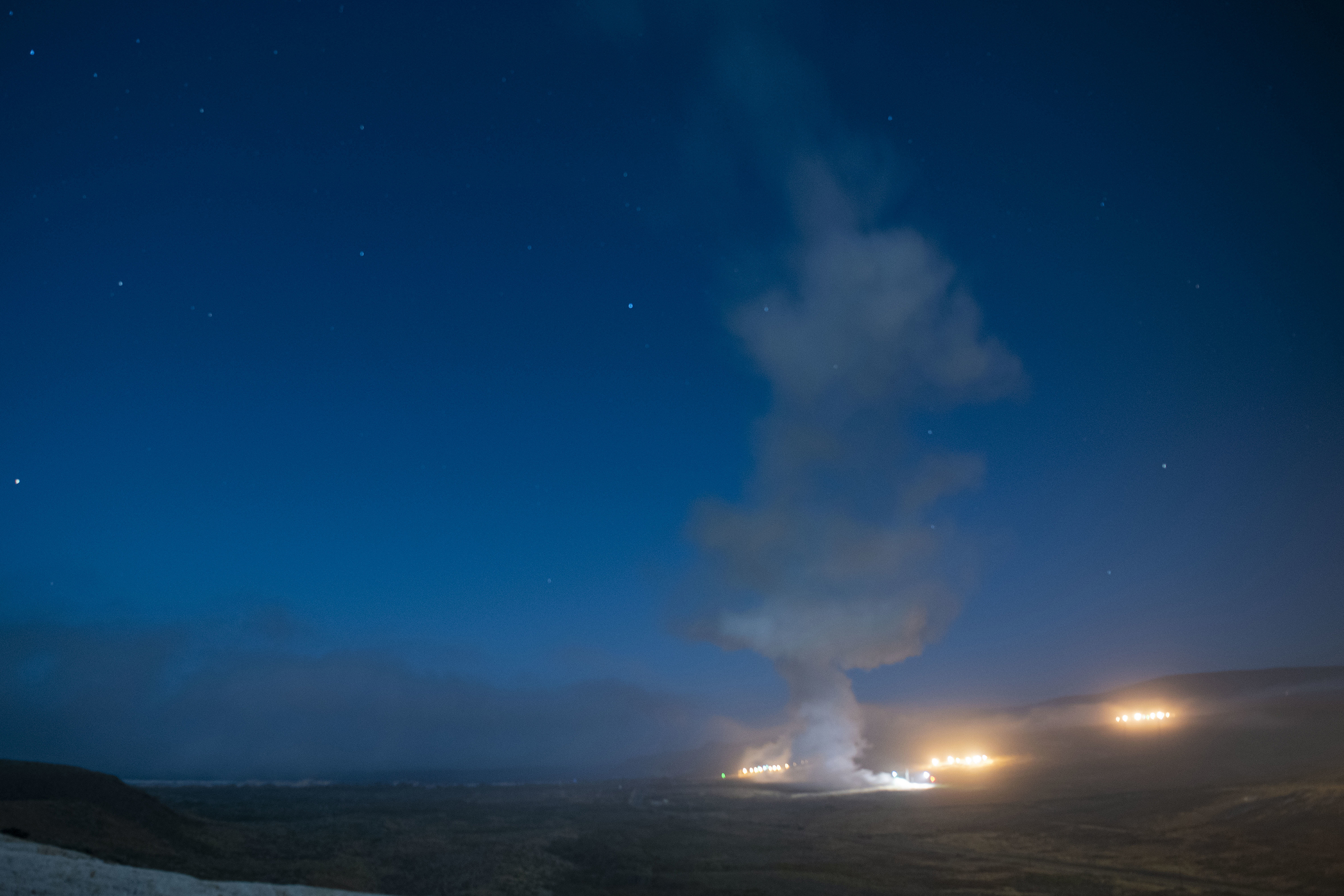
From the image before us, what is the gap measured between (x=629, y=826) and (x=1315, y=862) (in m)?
38.7

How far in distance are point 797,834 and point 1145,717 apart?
128 m

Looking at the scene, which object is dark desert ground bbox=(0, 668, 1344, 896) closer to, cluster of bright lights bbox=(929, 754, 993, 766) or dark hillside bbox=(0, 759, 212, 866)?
dark hillside bbox=(0, 759, 212, 866)

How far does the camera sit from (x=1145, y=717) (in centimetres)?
13862

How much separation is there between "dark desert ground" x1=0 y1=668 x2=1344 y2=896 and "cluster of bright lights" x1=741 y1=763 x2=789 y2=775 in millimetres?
34621

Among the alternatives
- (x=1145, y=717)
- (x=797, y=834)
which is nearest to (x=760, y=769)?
(x=797, y=834)

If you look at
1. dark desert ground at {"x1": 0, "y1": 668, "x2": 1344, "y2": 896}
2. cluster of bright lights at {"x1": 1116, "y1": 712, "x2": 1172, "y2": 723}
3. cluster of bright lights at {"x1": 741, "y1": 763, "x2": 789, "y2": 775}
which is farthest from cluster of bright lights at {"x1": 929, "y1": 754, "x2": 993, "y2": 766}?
cluster of bright lights at {"x1": 1116, "y1": 712, "x2": 1172, "y2": 723}

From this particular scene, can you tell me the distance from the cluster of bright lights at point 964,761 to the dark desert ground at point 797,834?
1850 centimetres

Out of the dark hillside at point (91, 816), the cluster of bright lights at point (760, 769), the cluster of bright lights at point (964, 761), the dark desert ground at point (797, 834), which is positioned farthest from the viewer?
the cluster of bright lights at point (760, 769)

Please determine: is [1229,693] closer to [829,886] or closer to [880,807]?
[880,807]

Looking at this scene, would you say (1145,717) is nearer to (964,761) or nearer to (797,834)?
(964,761)

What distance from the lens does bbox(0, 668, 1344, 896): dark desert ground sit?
30.8m

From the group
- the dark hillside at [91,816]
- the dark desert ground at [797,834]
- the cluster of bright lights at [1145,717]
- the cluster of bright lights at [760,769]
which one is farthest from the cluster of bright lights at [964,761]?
the dark hillside at [91,816]

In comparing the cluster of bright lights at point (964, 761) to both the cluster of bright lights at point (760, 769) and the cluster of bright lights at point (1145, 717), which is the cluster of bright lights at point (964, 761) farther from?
the cluster of bright lights at point (1145, 717)

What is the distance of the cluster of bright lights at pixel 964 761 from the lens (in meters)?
99.1
